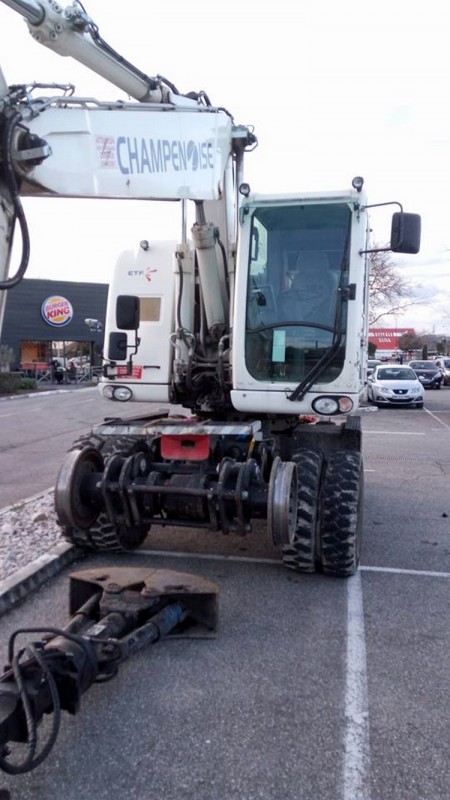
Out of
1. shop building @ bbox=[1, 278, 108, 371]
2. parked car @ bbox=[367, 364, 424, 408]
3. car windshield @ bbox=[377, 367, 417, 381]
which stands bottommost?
parked car @ bbox=[367, 364, 424, 408]

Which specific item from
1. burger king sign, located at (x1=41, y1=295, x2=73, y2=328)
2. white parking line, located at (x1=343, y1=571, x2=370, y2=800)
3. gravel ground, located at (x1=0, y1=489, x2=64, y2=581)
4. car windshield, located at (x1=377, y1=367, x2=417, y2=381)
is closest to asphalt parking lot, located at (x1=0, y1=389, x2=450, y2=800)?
white parking line, located at (x1=343, y1=571, x2=370, y2=800)

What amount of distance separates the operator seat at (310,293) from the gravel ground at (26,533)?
2939mm

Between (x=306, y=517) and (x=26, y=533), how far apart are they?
9.09ft

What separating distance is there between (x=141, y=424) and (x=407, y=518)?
361 centimetres

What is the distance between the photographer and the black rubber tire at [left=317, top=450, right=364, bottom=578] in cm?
545

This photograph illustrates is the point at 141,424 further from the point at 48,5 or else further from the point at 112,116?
the point at 48,5

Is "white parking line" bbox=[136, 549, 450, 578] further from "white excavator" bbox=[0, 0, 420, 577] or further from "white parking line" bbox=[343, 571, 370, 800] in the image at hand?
"white parking line" bbox=[343, 571, 370, 800]

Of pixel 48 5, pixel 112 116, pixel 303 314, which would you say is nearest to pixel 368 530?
→ pixel 303 314

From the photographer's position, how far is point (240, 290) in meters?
5.84

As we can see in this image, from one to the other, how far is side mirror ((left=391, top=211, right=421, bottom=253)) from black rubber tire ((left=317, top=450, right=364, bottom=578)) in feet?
5.99

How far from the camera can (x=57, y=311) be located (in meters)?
40.4

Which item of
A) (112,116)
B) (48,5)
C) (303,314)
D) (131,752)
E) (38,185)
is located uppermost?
(48,5)

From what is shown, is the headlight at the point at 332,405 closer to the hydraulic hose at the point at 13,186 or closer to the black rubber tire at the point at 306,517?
the black rubber tire at the point at 306,517

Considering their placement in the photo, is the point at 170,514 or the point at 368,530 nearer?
the point at 170,514
